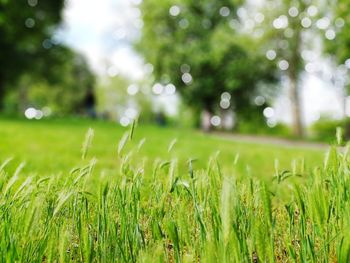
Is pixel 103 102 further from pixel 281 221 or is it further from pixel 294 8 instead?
pixel 281 221

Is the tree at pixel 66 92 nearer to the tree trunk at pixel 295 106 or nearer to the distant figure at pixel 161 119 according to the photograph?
the distant figure at pixel 161 119

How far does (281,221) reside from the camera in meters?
2.56

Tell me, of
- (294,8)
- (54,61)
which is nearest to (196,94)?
(294,8)

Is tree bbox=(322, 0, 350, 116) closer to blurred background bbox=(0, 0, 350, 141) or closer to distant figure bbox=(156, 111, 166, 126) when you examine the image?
blurred background bbox=(0, 0, 350, 141)

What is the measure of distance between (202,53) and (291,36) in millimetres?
6500

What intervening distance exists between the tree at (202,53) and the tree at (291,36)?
144 centimetres

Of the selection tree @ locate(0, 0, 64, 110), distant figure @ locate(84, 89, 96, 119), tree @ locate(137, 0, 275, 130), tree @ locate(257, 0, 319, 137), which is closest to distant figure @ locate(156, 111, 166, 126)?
distant figure @ locate(84, 89, 96, 119)

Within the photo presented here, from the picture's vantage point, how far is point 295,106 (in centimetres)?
2925

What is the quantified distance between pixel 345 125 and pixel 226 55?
10.0 m

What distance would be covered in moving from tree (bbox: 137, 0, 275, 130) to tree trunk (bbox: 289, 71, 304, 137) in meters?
2.62

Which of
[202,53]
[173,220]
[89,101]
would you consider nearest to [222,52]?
[202,53]

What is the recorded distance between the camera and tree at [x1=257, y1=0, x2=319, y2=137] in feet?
92.7

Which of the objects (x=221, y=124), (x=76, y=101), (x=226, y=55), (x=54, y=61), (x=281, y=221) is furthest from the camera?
(x=76, y=101)

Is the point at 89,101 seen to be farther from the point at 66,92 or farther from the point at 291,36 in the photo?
the point at 291,36
